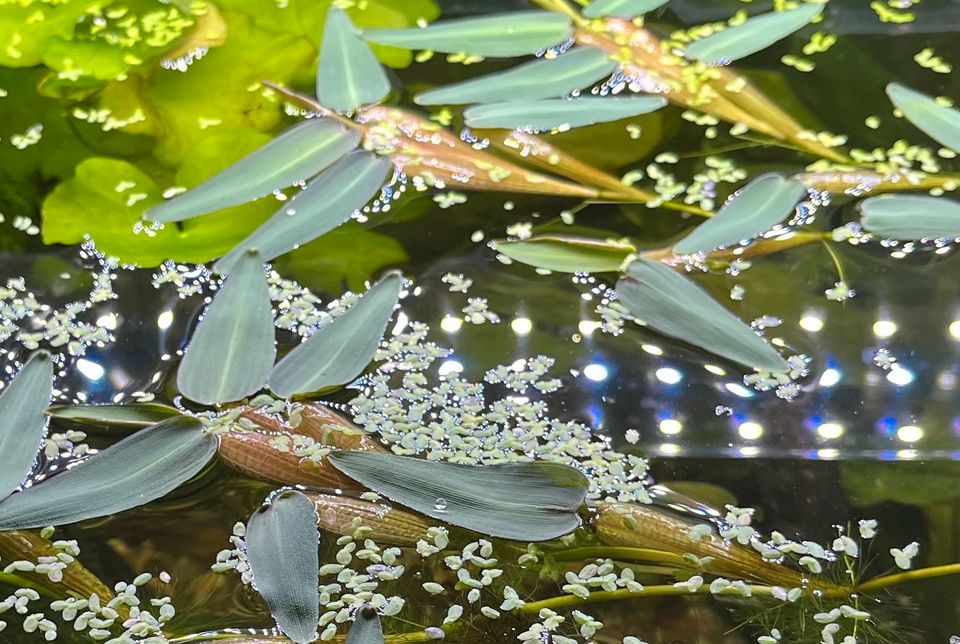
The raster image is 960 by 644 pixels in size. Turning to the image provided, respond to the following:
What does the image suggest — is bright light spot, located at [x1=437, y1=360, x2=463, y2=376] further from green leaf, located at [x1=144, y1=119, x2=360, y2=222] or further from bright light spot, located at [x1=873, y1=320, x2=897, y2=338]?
bright light spot, located at [x1=873, y1=320, x2=897, y2=338]

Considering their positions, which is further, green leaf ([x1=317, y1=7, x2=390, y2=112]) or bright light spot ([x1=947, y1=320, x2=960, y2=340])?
green leaf ([x1=317, y1=7, x2=390, y2=112])

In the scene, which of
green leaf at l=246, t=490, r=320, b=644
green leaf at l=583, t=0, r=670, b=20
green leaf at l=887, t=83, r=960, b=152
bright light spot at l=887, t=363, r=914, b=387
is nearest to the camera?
green leaf at l=246, t=490, r=320, b=644

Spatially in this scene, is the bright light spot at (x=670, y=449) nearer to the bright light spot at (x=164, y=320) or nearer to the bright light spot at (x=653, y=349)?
the bright light spot at (x=653, y=349)

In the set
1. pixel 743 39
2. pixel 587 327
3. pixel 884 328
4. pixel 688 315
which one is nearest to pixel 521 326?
pixel 587 327

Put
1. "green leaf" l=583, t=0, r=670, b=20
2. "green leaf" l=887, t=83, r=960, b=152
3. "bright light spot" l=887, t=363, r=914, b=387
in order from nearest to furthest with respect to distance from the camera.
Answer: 1. "bright light spot" l=887, t=363, r=914, b=387
2. "green leaf" l=887, t=83, r=960, b=152
3. "green leaf" l=583, t=0, r=670, b=20

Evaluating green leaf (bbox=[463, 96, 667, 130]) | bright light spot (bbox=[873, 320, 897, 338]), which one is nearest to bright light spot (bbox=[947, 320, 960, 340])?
bright light spot (bbox=[873, 320, 897, 338])

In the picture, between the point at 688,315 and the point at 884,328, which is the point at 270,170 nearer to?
the point at 688,315

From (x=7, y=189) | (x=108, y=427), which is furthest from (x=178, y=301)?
(x=7, y=189)
